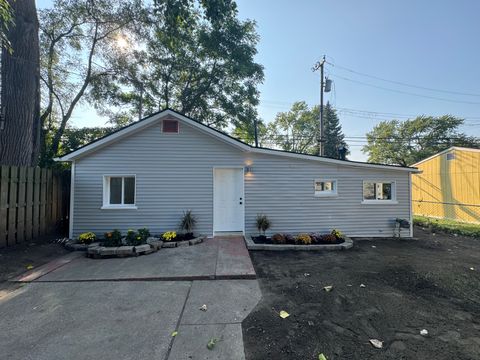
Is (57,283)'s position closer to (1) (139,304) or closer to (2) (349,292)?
(1) (139,304)

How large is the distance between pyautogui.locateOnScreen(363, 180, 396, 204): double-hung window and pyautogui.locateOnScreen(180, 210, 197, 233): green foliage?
234 inches

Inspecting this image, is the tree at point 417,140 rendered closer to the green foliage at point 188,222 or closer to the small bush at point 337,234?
the small bush at point 337,234

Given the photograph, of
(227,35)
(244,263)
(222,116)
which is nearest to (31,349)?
(244,263)

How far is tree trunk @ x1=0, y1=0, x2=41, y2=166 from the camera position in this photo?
652cm

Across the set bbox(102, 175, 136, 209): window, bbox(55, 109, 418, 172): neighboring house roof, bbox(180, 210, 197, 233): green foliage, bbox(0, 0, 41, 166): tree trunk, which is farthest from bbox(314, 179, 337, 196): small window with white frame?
bbox(0, 0, 41, 166): tree trunk

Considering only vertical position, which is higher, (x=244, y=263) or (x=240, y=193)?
(x=240, y=193)

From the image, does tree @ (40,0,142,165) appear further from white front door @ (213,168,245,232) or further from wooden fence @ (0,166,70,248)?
white front door @ (213,168,245,232)

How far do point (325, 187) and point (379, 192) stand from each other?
2.04m

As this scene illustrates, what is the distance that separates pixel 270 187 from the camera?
759cm

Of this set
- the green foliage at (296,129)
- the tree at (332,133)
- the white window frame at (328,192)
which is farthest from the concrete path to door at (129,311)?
the green foliage at (296,129)

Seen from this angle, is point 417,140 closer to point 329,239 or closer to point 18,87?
point 329,239

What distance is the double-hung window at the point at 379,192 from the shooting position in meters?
7.93

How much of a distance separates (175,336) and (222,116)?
15.1 meters

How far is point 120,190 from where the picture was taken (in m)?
7.34
